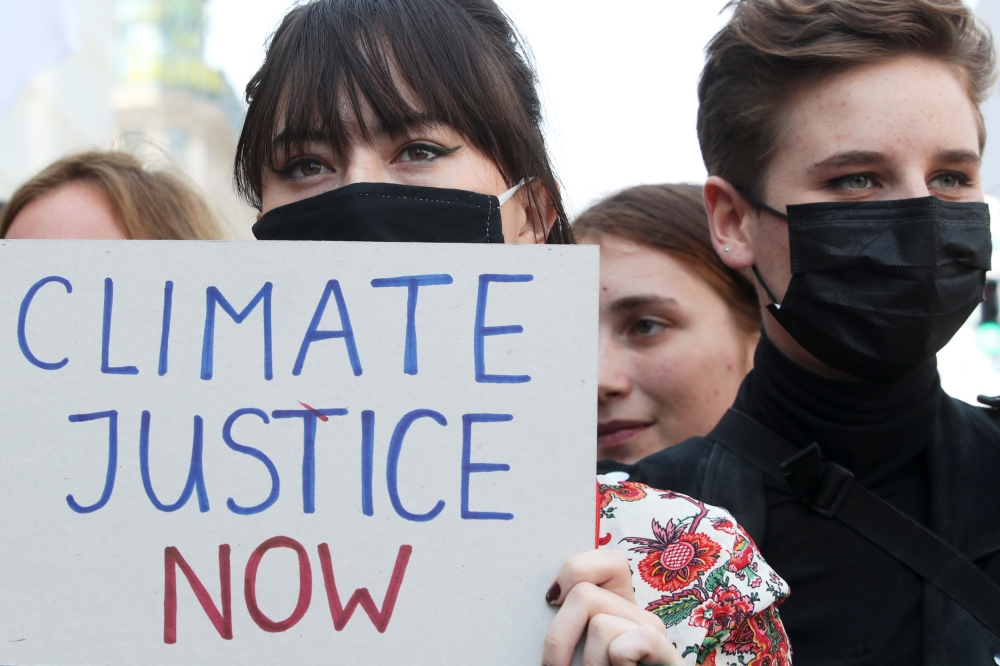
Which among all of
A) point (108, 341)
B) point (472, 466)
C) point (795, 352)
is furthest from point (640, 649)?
point (795, 352)

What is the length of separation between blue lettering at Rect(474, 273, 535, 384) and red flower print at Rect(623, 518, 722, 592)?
451 millimetres

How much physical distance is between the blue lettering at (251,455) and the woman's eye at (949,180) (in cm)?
155

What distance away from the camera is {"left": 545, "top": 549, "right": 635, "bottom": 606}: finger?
1.41 metres

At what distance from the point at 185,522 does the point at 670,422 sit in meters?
1.91

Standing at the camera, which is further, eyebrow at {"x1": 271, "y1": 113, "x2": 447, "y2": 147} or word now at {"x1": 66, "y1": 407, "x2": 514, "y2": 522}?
eyebrow at {"x1": 271, "y1": 113, "x2": 447, "y2": 147}

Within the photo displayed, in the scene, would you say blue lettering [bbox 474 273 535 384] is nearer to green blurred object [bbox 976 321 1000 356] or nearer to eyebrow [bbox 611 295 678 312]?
eyebrow [bbox 611 295 678 312]

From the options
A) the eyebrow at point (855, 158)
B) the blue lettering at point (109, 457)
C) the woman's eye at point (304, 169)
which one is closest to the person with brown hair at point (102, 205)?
the woman's eye at point (304, 169)

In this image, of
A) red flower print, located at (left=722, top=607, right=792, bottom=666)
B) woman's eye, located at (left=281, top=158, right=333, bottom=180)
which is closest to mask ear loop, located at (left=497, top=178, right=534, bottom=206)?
woman's eye, located at (left=281, top=158, right=333, bottom=180)

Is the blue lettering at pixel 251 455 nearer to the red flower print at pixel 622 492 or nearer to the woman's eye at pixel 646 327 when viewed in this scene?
the red flower print at pixel 622 492

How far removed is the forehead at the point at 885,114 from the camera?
84.3 inches

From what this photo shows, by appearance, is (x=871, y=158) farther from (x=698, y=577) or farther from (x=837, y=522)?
(x=698, y=577)

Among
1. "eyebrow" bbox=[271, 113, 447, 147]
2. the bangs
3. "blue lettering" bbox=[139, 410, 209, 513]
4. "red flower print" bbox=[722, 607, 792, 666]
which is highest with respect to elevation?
the bangs

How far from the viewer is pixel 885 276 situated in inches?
87.4

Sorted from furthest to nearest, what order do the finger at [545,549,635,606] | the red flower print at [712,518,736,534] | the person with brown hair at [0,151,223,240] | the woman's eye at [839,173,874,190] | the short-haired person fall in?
the person with brown hair at [0,151,223,240], the woman's eye at [839,173,874,190], the short-haired person, the red flower print at [712,518,736,534], the finger at [545,549,635,606]
